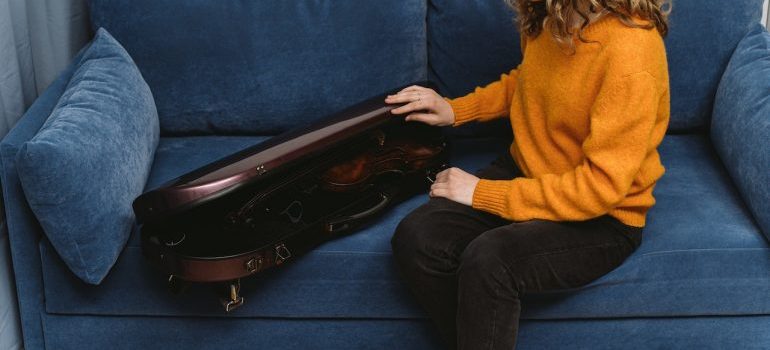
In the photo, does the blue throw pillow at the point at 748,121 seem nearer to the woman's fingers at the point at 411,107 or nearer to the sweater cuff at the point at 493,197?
the sweater cuff at the point at 493,197

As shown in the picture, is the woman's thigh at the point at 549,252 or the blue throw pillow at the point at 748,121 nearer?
the woman's thigh at the point at 549,252

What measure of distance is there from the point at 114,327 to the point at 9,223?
27cm

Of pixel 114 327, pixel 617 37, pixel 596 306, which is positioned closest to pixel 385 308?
pixel 596 306

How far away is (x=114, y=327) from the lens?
5.29 feet

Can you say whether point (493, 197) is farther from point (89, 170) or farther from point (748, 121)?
point (89, 170)

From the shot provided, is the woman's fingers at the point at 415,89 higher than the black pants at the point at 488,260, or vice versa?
the woman's fingers at the point at 415,89

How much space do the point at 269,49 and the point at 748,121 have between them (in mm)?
1007

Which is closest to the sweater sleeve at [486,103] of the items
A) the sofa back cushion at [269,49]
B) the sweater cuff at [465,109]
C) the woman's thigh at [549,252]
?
the sweater cuff at [465,109]

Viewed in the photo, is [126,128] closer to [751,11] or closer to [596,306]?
[596,306]

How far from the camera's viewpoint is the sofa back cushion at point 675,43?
6.00ft

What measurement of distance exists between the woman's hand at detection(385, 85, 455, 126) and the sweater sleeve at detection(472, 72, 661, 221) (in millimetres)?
309

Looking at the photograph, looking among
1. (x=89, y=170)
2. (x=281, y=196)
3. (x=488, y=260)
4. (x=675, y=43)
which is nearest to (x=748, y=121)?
(x=675, y=43)

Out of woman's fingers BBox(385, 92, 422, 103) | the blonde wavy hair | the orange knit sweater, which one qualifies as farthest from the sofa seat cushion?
the blonde wavy hair

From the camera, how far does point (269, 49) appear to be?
189cm
